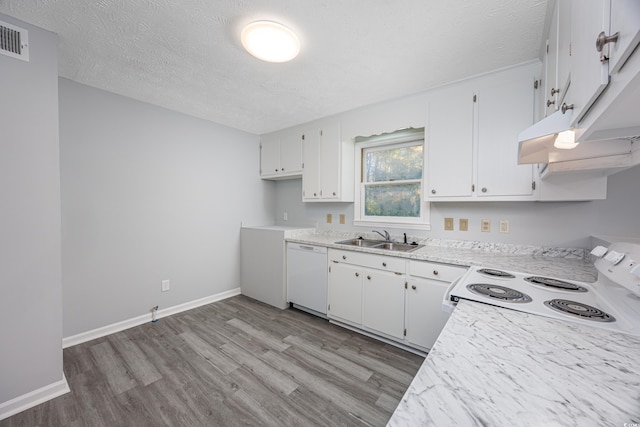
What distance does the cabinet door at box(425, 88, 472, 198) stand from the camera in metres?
2.08

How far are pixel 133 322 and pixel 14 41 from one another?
97.9 inches

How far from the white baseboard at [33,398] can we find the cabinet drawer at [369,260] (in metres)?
2.26

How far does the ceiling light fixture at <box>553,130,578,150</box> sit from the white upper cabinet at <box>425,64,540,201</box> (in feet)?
2.70

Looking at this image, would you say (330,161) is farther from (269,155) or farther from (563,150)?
(563,150)

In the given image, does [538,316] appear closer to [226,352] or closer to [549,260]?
[549,260]

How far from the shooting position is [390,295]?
2.21 m

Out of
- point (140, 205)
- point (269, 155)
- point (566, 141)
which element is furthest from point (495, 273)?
point (140, 205)

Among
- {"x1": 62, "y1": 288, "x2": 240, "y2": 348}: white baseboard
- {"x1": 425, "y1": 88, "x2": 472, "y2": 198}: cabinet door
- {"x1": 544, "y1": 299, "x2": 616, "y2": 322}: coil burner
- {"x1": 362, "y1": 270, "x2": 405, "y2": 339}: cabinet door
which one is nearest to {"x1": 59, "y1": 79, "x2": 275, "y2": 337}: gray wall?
{"x1": 62, "y1": 288, "x2": 240, "y2": 348}: white baseboard

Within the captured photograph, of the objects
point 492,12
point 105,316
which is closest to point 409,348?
point 492,12

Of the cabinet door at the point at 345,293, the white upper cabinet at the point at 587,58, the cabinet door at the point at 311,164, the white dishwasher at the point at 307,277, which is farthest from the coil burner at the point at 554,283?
the cabinet door at the point at 311,164

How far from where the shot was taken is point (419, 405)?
0.49 metres

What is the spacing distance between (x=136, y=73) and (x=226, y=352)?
2581mm

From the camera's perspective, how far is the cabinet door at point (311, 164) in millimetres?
3107

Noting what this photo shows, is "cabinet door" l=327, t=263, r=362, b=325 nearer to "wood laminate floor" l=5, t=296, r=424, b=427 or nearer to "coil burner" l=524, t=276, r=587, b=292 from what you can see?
"wood laminate floor" l=5, t=296, r=424, b=427
